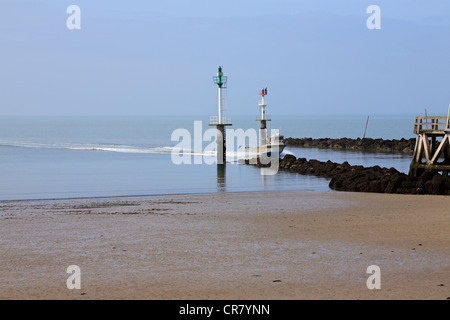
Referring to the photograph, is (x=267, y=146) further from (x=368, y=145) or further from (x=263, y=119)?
(x=368, y=145)

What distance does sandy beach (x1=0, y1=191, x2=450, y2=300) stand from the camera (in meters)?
8.32

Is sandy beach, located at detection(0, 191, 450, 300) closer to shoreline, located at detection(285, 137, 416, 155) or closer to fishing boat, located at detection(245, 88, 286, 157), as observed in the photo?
fishing boat, located at detection(245, 88, 286, 157)

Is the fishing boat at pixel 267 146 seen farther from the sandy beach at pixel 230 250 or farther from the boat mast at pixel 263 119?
the sandy beach at pixel 230 250

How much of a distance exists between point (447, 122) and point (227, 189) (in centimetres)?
Result: 993

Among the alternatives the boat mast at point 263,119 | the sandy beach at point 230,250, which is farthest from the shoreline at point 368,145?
the sandy beach at point 230,250

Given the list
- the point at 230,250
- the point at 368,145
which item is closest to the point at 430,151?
the point at 230,250

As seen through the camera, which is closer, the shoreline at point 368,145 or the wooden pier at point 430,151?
the wooden pier at point 430,151

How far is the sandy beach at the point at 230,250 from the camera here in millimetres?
8320

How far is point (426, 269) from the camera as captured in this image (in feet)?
30.7

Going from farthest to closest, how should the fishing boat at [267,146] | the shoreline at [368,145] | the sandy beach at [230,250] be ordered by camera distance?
1. the shoreline at [368,145]
2. the fishing boat at [267,146]
3. the sandy beach at [230,250]

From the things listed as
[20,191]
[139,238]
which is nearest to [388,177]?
[139,238]

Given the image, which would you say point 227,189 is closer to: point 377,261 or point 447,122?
point 447,122

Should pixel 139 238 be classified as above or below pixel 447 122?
below

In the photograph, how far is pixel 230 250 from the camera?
11164 mm
